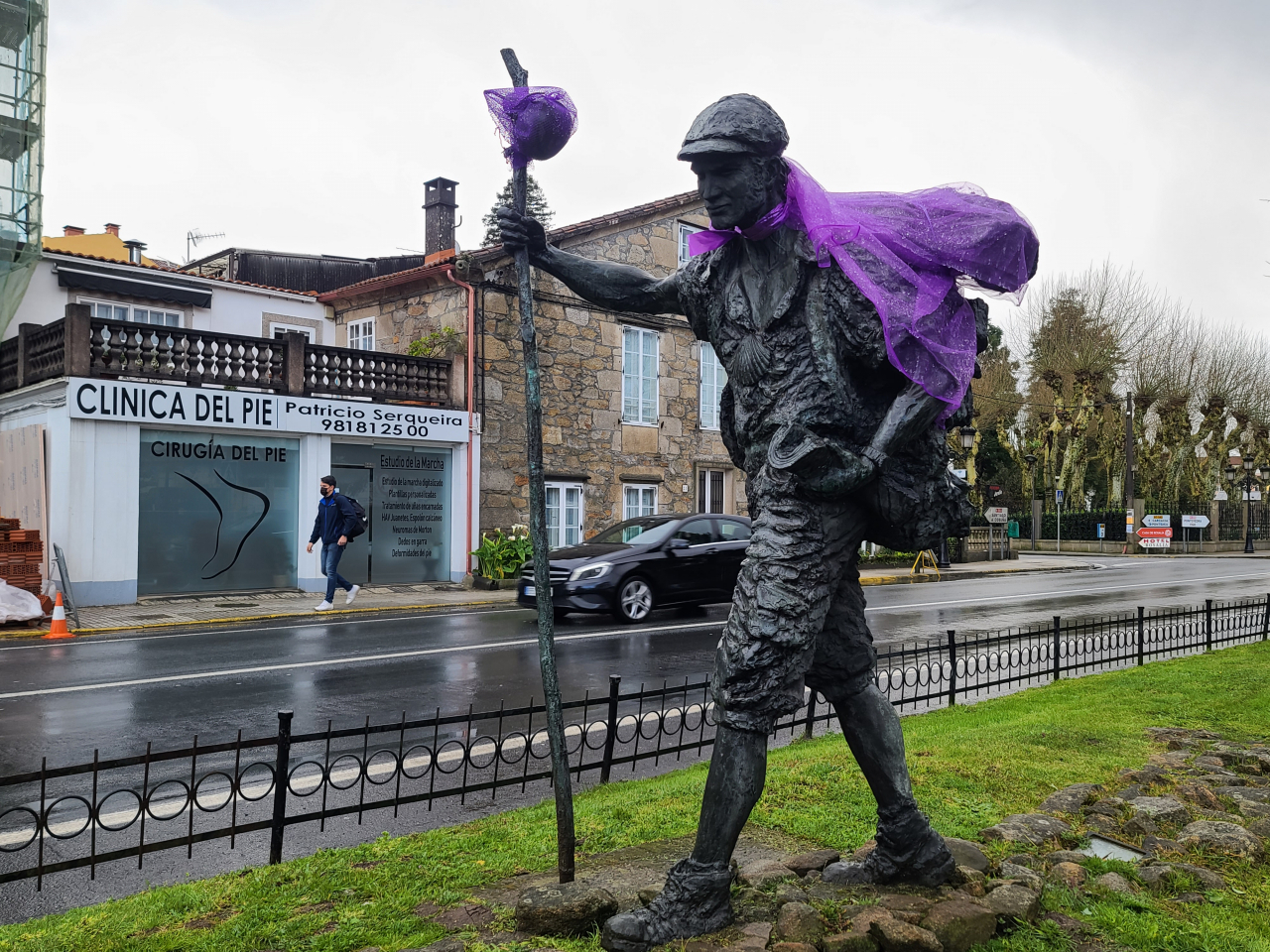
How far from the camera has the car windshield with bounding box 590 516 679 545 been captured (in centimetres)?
1391

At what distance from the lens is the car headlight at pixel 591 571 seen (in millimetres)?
12961

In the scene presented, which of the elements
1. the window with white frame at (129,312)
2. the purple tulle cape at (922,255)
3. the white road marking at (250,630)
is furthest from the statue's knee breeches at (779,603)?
the window with white frame at (129,312)

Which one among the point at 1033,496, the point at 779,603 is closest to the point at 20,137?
the point at 779,603

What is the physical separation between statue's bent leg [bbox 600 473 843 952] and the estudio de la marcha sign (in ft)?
48.9

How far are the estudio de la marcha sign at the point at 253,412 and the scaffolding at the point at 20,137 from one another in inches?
134

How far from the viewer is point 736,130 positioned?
9.23 feet

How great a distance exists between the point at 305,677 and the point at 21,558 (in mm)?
7338

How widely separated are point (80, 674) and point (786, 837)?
7.51 metres

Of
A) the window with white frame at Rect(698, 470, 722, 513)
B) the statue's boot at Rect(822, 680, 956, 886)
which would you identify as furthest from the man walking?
the statue's boot at Rect(822, 680, 956, 886)

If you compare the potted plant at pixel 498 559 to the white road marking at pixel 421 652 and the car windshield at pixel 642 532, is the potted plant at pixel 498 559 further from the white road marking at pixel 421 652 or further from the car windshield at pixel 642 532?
the car windshield at pixel 642 532

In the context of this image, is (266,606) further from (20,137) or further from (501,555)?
(20,137)

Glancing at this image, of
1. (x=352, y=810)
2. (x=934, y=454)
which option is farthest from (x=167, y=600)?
(x=934, y=454)

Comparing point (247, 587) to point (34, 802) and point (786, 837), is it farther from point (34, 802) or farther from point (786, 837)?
point (786, 837)

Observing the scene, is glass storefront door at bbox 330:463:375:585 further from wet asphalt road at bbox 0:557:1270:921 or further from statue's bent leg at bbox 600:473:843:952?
statue's bent leg at bbox 600:473:843:952
